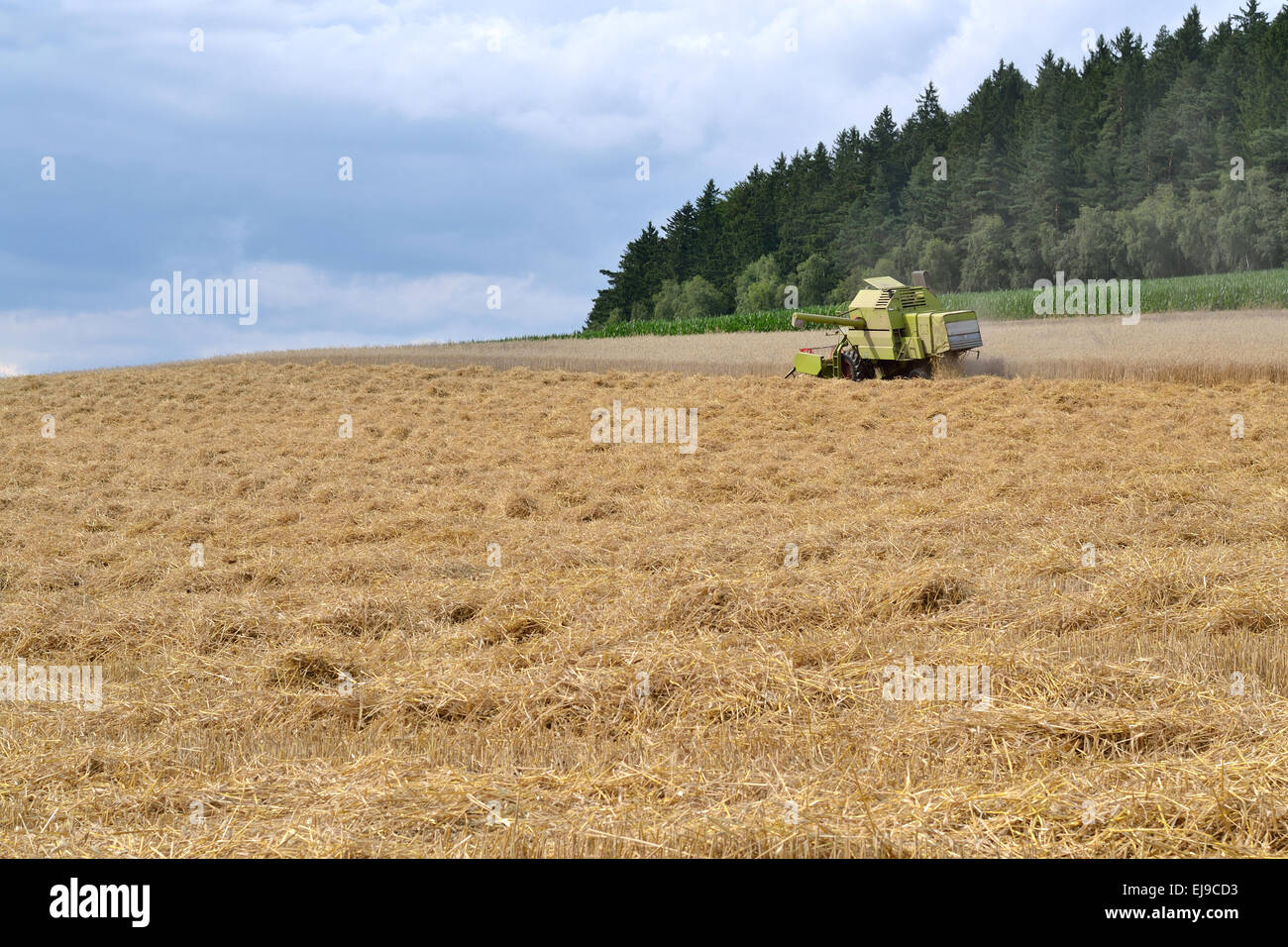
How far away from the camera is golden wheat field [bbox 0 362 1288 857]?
3.43 m

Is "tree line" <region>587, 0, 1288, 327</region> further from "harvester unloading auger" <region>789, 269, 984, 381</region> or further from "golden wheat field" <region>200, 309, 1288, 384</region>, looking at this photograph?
"harvester unloading auger" <region>789, 269, 984, 381</region>

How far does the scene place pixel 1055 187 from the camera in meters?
48.4

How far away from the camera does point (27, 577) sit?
7.47 meters

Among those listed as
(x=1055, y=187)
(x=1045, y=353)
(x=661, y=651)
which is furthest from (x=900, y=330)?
(x=1055, y=187)

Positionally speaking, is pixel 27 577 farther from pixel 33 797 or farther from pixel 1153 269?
pixel 1153 269

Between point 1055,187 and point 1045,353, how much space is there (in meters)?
31.3

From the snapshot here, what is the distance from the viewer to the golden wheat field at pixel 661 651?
343 cm

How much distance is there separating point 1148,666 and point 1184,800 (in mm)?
1589

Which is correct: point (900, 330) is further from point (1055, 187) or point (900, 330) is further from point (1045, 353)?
point (1055, 187)

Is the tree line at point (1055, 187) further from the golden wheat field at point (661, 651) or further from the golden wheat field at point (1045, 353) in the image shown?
the golden wheat field at point (661, 651)

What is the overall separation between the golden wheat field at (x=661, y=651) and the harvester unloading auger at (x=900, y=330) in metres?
5.95

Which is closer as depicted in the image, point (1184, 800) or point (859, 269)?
point (1184, 800)

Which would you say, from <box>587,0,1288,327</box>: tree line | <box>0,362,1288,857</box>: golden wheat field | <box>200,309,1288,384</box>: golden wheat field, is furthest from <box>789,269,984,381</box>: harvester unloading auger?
<box>587,0,1288,327</box>: tree line
